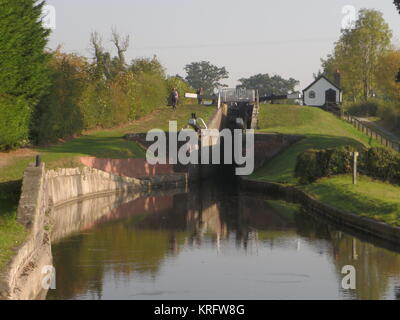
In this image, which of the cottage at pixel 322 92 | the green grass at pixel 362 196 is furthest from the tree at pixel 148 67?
the green grass at pixel 362 196

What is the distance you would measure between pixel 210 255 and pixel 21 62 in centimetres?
2650

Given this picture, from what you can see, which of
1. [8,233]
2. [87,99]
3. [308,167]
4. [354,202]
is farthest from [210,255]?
[87,99]

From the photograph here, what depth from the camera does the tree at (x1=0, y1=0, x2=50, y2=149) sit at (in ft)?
166

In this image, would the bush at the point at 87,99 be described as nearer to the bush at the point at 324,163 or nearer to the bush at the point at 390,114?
the bush at the point at 324,163

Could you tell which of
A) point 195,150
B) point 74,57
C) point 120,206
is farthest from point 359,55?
point 120,206

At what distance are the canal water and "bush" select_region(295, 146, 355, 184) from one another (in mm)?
5108

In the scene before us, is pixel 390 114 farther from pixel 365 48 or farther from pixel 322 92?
pixel 365 48

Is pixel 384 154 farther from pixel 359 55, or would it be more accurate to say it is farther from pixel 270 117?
pixel 359 55

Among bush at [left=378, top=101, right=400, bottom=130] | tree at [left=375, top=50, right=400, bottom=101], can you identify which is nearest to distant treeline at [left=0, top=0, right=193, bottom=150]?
bush at [left=378, top=101, right=400, bottom=130]

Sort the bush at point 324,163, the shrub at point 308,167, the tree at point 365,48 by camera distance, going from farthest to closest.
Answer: the tree at point 365,48 → the shrub at point 308,167 → the bush at point 324,163

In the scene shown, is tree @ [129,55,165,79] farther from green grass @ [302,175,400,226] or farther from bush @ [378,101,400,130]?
green grass @ [302,175,400,226]

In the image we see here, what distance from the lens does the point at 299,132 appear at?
269ft

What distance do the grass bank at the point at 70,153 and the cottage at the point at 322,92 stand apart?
3748cm

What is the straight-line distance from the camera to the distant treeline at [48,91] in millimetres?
52406
